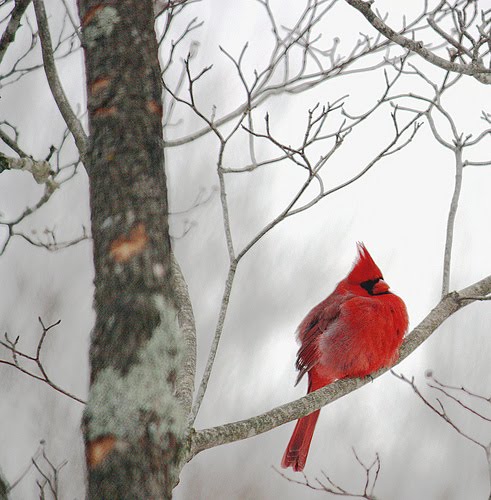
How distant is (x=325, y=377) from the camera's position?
329cm

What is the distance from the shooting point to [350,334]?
10.5ft

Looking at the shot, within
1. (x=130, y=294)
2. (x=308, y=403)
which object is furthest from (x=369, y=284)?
(x=130, y=294)

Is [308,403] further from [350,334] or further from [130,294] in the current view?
[130,294]

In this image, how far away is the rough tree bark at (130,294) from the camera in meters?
0.95

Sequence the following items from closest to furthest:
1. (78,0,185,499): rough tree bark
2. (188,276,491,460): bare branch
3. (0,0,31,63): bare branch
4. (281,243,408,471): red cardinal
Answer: (78,0,185,499): rough tree bark → (188,276,491,460): bare branch → (0,0,31,63): bare branch → (281,243,408,471): red cardinal

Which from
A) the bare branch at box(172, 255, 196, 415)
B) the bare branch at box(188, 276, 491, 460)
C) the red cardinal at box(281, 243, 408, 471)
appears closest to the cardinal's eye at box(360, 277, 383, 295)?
the red cardinal at box(281, 243, 408, 471)

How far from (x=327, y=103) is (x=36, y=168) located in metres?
Answer: 1.02

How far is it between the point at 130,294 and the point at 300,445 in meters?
2.45

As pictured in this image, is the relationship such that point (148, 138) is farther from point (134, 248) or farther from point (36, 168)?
point (36, 168)

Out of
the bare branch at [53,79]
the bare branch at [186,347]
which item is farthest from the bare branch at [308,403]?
the bare branch at [53,79]

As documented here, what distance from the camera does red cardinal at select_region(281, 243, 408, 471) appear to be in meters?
3.02

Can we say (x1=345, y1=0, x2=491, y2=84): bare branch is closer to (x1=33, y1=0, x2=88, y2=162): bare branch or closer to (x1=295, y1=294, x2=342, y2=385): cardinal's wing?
(x1=33, y1=0, x2=88, y2=162): bare branch

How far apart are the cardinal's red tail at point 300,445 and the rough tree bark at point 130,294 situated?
2357mm

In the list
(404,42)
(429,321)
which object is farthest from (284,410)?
(404,42)
